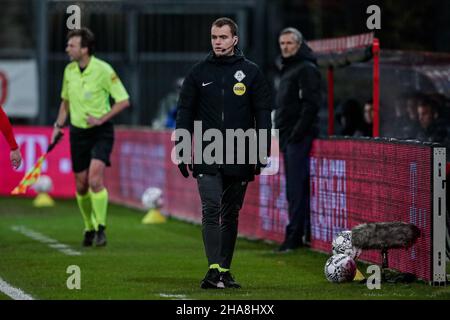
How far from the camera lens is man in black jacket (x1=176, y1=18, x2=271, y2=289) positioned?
11.2 m

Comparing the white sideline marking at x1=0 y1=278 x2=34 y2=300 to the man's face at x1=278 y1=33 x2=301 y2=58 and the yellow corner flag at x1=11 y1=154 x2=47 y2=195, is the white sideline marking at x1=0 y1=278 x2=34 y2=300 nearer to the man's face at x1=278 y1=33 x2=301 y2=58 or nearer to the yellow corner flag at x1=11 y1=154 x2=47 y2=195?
the yellow corner flag at x1=11 y1=154 x2=47 y2=195

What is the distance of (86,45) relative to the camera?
1527 centimetres

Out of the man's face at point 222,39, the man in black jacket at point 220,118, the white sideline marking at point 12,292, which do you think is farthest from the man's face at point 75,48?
the man's face at point 222,39

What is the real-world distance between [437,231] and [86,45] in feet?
17.1

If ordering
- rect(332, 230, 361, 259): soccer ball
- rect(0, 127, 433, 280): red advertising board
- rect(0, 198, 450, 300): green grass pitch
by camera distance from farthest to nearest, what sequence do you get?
rect(332, 230, 361, 259): soccer ball
rect(0, 127, 433, 280): red advertising board
rect(0, 198, 450, 300): green grass pitch

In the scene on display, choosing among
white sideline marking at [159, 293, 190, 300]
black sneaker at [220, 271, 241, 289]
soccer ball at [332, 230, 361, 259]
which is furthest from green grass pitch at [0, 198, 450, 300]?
soccer ball at [332, 230, 361, 259]

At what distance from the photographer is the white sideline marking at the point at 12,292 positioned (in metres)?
10.6

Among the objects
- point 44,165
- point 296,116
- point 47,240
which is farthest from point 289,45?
point 44,165

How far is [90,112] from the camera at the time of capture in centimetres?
1514

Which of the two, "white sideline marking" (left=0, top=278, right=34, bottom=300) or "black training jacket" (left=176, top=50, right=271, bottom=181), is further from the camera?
"black training jacket" (left=176, top=50, right=271, bottom=181)

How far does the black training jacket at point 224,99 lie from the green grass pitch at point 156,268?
3.42ft

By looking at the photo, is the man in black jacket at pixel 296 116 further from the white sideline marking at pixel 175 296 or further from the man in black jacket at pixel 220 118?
the white sideline marking at pixel 175 296

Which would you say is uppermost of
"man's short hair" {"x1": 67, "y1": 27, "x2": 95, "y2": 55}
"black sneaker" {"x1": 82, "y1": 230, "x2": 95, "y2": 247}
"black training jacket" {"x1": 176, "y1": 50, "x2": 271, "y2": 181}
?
"man's short hair" {"x1": 67, "y1": 27, "x2": 95, "y2": 55}

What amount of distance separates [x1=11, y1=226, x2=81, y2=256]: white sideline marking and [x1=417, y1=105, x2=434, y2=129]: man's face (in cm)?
385
